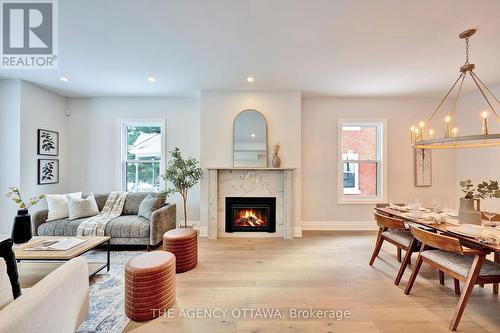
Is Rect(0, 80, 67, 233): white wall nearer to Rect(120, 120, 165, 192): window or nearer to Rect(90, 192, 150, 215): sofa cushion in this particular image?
Rect(90, 192, 150, 215): sofa cushion

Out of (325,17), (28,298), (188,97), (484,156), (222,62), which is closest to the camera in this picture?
(28,298)

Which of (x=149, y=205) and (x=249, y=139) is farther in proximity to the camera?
(x=249, y=139)

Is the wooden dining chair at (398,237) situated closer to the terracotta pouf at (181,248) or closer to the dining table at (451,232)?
the dining table at (451,232)

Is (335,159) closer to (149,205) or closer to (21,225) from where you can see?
(149,205)

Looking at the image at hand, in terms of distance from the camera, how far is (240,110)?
4102 millimetres

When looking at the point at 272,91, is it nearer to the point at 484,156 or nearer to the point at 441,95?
the point at 441,95

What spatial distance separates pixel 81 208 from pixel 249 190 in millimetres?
2775

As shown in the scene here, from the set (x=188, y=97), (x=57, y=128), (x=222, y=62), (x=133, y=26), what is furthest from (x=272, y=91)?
(x=57, y=128)

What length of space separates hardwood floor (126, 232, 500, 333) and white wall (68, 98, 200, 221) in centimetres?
208

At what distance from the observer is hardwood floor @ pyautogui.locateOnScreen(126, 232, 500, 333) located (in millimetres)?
1790

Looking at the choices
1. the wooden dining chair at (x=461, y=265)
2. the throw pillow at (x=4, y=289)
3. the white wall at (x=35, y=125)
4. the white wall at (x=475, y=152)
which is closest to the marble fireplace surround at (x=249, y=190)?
→ the wooden dining chair at (x=461, y=265)

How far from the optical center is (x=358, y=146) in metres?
4.58

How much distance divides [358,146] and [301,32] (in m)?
3.05

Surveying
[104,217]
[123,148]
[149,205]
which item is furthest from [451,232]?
[123,148]
